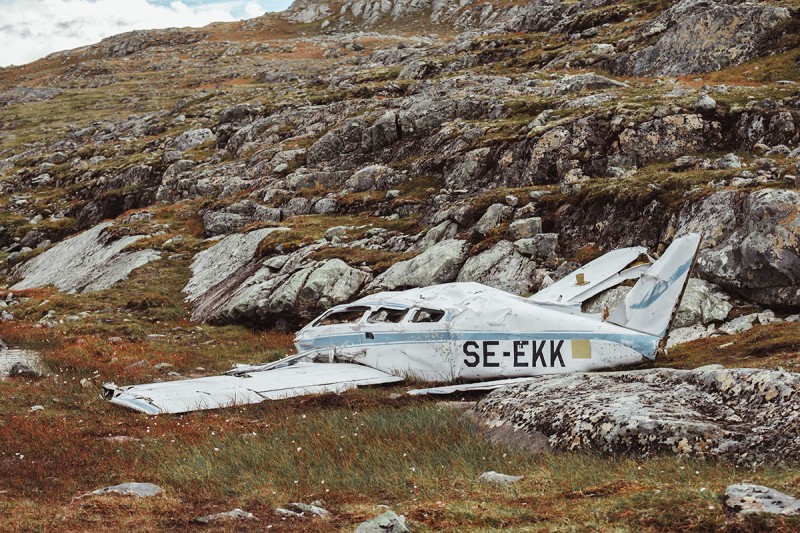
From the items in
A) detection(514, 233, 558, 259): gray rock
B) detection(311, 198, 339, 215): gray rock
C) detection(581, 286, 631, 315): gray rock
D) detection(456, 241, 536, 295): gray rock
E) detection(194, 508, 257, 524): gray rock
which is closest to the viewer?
detection(194, 508, 257, 524): gray rock

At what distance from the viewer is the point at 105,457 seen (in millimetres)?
10555

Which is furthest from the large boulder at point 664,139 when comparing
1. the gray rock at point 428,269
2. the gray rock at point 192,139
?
the gray rock at point 192,139

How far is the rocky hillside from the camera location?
2075cm

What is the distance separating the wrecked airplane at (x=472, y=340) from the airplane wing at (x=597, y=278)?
0.03m

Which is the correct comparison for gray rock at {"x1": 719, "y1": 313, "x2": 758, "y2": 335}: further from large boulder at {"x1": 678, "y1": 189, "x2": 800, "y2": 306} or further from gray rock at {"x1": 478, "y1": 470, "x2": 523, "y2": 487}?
gray rock at {"x1": 478, "y1": 470, "x2": 523, "y2": 487}

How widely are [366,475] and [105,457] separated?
15.8ft

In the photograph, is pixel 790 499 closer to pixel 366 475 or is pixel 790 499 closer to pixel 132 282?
pixel 366 475

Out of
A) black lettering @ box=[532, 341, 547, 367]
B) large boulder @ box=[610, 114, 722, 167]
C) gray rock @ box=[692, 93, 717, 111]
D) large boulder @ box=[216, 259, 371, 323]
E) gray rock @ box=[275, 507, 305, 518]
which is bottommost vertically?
large boulder @ box=[216, 259, 371, 323]

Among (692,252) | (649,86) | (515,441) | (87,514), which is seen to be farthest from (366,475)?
(649,86)

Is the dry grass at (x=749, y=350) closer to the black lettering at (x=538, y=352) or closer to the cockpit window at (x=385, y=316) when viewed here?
the black lettering at (x=538, y=352)

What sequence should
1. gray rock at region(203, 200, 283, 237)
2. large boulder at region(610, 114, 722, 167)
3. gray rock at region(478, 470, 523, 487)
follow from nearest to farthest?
gray rock at region(478, 470, 523, 487) → large boulder at region(610, 114, 722, 167) → gray rock at region(203, 200, 283, 237)

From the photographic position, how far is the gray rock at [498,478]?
294 inches

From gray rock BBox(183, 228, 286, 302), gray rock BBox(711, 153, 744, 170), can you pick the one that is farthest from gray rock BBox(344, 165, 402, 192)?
gray rock BBox(711, 153, 744, 170)

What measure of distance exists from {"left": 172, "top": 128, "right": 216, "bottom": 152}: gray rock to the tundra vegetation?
387mm
